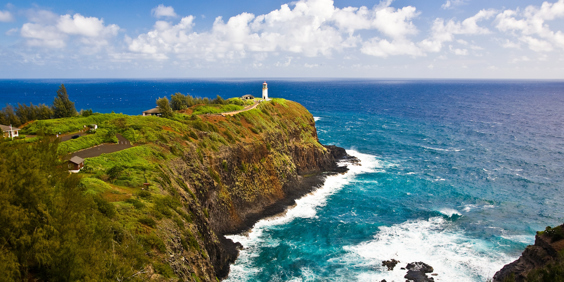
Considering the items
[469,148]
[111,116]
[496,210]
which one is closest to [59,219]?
[111,116]

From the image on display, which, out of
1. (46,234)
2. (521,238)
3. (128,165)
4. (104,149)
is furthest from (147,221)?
(521,238)

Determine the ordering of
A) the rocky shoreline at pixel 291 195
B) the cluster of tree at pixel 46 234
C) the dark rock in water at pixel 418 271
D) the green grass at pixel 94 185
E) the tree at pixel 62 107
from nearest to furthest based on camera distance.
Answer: the cluster of tree at pixel 46 234
the green grass at pixel 94 185
the dark rock in water at pixel 418 271
the rocky shoreline at pixel 291 195
the tree at pixel 62 107

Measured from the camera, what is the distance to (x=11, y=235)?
1595cm

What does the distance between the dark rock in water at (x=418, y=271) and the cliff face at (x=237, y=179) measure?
69.9ft

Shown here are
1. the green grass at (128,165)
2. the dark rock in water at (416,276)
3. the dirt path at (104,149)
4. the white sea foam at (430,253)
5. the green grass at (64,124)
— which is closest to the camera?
the green grass at (128,165)

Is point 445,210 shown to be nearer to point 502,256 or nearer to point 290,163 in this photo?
point 502,256

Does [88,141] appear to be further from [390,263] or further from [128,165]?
[390,263]

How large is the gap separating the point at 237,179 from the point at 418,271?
97.5 ft

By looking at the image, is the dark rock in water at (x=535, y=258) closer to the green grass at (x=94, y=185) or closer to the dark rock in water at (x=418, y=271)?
the dark rock in water at (x=418, y=271)

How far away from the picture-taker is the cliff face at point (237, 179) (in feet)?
123

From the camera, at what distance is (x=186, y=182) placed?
142 feet

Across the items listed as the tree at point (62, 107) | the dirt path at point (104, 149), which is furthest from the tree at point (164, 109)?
the tree at point (62, 107)

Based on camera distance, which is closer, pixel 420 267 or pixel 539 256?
pixel 539 256

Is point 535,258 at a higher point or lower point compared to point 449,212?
higher
